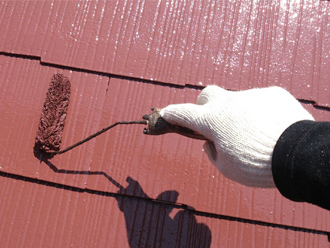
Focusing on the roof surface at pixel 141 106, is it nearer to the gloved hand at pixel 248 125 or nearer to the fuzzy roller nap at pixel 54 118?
the fuzzy roller nap at pixel 54 118

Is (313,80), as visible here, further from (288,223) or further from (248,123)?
(248,123)

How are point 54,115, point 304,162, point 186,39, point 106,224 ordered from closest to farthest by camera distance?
point 304,162
point 106,224
point 54,115
point 186,39

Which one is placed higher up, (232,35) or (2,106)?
(232,35)

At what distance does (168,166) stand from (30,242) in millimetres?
1028

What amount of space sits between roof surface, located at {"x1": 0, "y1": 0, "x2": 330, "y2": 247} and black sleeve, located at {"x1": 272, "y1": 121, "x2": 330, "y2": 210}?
3.28 feet

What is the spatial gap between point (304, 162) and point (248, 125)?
265mm

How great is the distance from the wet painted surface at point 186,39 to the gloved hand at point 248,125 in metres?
0.87

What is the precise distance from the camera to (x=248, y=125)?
1.06 meters

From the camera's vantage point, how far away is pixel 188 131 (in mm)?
1445

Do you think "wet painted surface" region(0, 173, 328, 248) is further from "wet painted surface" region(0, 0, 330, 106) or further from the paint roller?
"wet painted surface" region(0, 0, 330, 106)

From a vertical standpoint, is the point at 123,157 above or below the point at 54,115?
below

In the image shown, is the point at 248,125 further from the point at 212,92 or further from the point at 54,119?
the point at 54,119

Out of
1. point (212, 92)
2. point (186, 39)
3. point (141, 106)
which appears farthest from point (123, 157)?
point (186, 39)

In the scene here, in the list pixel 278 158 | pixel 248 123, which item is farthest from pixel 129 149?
pixel 278 158
